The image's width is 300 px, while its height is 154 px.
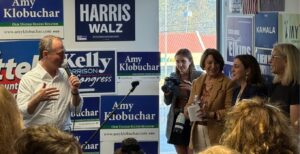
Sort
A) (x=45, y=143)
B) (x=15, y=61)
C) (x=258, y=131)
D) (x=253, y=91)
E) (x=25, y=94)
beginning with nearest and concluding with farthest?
1. (x=45, y=143)
2. (x=258, y=131)
3. (x=25, y=94)
4. (x=253, y=91)
5. (x=15, y=61)

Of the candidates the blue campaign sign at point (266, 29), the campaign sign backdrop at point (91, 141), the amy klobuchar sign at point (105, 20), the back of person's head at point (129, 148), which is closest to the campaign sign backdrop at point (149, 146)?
the campaign sign backdrop at point (91, 141)

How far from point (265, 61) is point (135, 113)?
1.34 meters

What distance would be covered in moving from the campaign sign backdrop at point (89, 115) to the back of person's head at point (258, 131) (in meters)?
3.30

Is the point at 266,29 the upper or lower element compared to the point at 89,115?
upper

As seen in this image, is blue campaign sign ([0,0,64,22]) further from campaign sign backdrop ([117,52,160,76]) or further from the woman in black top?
the woman in black top

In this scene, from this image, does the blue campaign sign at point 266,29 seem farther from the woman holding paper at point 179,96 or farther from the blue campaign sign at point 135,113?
the blue campaign sign at point 135,113

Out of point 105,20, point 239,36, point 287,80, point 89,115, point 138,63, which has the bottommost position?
point 89,115

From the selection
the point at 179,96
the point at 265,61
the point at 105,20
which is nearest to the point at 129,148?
the point at 265,61

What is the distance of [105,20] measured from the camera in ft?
18.0

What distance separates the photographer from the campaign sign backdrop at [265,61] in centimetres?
516

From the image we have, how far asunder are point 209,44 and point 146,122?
4.96 ft

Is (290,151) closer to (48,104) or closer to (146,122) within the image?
(48,104)

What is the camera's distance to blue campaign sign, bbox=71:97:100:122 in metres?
5.48

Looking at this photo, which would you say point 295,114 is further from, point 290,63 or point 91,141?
point 91,141
